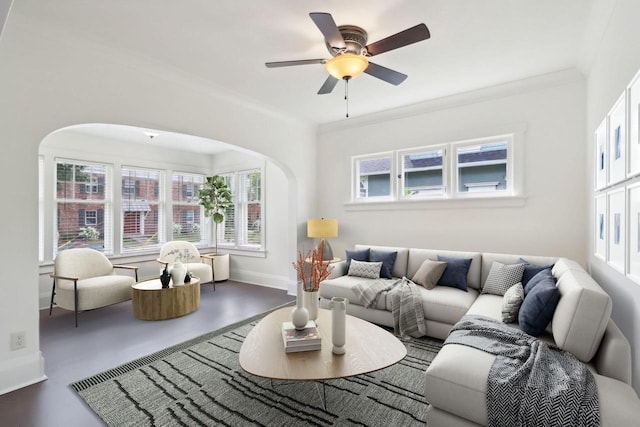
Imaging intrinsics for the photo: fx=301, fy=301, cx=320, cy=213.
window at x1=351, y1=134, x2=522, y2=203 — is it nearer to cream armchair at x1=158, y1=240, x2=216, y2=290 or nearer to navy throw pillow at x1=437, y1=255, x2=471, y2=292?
navy throw pillow at x1=437, y1=255, x2=471, y2=292

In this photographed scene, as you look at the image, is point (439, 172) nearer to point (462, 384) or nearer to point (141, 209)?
point (462, 384)

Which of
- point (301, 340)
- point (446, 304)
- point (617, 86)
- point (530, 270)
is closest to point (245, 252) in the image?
point (446, 304)

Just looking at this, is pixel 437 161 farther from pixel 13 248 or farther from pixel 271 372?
pixel 13 248

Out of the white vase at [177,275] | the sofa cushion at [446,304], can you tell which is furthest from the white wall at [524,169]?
the white vase at [177,275]

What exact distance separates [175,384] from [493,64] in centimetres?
422

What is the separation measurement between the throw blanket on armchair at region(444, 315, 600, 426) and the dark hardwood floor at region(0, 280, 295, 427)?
7.70 ft

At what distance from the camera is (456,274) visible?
3428 millimetres

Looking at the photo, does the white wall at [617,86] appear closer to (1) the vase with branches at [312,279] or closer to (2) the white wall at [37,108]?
(1) the vase with branches at [312,279]

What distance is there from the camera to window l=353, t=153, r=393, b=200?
4.80 m

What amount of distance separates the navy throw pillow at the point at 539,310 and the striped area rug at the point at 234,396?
88cm

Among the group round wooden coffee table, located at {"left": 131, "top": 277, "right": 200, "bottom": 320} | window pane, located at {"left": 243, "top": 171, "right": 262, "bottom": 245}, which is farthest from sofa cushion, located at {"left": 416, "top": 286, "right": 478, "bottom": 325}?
window pane, located at {"left": 243, "top": 171, "right": 262, "bottom": 245}

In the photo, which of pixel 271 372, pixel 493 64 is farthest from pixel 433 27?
pixel 271 372

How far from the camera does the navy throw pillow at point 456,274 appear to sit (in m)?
3.40

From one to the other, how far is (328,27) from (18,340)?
129 inches
